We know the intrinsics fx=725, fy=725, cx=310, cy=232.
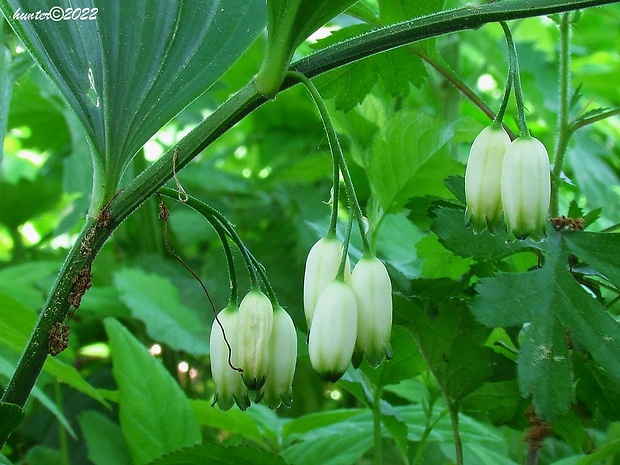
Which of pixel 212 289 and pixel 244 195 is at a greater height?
pixel 244 195

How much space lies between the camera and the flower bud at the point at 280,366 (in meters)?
0.66

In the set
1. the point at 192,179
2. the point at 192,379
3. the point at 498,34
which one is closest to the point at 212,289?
the point at 192,379

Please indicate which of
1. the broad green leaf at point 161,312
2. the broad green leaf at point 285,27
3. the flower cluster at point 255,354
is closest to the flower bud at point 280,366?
the flower cluster at point 255,354

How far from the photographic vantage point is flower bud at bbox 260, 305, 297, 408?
26.1 inches

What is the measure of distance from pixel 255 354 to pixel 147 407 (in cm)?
32

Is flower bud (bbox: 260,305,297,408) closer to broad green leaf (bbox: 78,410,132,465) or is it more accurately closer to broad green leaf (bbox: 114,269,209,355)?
broad green leaf (bbox: 78,410,132,465)

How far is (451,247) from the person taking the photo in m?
0.69

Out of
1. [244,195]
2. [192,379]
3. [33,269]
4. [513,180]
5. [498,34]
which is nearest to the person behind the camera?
[513,180]

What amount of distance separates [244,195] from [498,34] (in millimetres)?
1137

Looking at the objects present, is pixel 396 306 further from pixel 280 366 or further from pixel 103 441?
pixel 103 441

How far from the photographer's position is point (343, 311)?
61cm

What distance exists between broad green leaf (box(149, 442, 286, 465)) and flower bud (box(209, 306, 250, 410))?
62mm

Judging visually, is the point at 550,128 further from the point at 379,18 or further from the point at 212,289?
the point at 379,18

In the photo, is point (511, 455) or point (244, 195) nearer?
point (511, 455)
